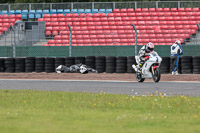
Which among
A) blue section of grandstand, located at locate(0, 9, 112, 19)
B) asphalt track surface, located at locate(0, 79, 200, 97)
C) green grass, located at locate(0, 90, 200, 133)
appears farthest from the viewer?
blue section of grandstand, located at locate(0, 9, 112, 19)

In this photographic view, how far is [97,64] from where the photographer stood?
21844mm

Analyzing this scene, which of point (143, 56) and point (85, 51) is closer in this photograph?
point (143, 56)

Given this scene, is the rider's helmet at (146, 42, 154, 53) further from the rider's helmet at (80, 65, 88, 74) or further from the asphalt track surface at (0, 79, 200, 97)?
the rider's helmet at (80, 65, 88, 74)

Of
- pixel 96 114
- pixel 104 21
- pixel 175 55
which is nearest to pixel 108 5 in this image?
pixel 104 21

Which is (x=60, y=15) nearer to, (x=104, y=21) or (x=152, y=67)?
(x=104, y=21)

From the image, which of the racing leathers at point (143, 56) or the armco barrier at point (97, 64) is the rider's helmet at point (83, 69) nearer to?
the armco barrier at point (97, 64)

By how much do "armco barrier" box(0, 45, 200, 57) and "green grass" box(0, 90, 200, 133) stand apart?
1240cm

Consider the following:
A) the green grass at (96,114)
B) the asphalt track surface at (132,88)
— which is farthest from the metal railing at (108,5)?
the green grass at (96,114)

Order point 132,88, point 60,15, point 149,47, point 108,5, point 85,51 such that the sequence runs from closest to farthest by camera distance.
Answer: point 132,88 → point 149,47 → point 85,51 → point 60,15 → point 108,5

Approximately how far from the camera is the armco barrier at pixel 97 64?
68.4ft

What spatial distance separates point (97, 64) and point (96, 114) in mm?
13400

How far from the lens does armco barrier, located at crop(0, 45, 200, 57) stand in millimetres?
23609

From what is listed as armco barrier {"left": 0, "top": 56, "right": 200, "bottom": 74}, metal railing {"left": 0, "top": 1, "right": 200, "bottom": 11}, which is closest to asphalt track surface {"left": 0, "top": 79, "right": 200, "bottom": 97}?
armco barrier {"left": 0, "top": 56, "right": 200, "bottom": 74}

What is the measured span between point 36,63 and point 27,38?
15.7 ft
